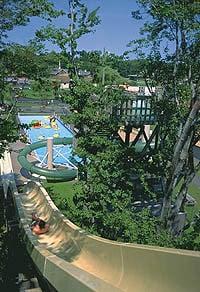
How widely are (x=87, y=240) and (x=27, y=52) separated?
Result: 4.37 m

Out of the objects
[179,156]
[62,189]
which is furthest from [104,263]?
[62,189]

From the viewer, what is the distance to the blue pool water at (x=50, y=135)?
22.6m

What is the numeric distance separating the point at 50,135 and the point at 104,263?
21.4 metres

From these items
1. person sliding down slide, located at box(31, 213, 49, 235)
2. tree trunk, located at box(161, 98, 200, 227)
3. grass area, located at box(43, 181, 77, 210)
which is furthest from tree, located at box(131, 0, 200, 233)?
grass area, located at box(43, 181, 77, 210)

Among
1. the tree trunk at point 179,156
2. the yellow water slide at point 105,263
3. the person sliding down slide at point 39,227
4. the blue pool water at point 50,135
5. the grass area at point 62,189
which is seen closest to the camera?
the yellow water slide at point 105,263

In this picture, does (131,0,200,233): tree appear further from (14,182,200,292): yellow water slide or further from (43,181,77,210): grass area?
(43,181,77,210): grass area

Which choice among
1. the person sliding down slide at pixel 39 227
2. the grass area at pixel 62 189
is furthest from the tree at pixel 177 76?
the grass area at pixel 62 189

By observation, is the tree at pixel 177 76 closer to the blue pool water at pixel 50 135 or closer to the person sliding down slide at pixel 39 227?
the person sliding down slide at pixel 39 227

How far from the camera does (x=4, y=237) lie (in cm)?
1057

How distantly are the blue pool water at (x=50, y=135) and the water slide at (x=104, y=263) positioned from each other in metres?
7.27

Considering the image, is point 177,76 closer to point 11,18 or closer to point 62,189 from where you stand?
point 11,18

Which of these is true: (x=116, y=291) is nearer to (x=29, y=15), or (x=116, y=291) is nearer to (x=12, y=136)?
(x=12, y=136)

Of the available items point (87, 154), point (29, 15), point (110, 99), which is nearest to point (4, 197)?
point (87, 154)

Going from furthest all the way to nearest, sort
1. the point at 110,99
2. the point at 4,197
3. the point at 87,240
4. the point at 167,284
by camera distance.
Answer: the point at 4,197
the point at 110,99
the point at 87,240
the point at 167,284
